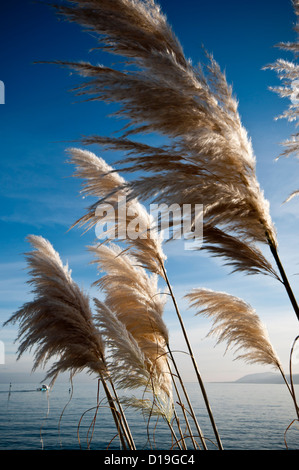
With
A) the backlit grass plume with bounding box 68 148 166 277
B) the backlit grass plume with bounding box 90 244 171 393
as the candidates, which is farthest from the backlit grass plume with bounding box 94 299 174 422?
the backlit grass plume with bounding box 68 148 166 277

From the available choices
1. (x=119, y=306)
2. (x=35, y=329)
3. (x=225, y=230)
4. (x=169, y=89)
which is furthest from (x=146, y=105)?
(x=35, y=329)

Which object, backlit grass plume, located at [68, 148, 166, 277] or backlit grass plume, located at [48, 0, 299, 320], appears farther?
backlit grass plume, located at [68, 148, 166, 277]

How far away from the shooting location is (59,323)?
131 inches

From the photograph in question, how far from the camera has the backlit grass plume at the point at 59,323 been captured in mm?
3232

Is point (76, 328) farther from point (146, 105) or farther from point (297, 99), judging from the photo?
point (297, 99)

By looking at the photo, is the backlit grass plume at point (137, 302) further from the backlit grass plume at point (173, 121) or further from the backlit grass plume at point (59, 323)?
the backlit grass plume at point (173, 121)

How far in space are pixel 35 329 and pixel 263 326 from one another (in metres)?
2.33

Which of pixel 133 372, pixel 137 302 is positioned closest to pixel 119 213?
pixel 137 302

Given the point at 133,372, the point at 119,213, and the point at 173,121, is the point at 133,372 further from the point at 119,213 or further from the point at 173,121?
the point at 173,121

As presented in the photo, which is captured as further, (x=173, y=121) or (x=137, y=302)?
(x=137, y=302)

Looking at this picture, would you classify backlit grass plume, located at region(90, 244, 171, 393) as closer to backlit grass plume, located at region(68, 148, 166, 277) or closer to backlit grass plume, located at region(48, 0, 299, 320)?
backlit grass plume, located at region(68, 148, 166, 277)

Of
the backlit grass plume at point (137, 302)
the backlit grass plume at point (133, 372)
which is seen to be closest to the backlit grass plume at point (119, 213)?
the backlit grass plume at point (137, 302)

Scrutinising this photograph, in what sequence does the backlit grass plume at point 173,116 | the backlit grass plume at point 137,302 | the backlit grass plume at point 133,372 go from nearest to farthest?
the backlit grass plume at point 173,116 → the backlit grass plume at point 133,372 → the backlit grass plume at point 137,302

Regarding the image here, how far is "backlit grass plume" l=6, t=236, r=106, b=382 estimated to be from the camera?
3232mm
